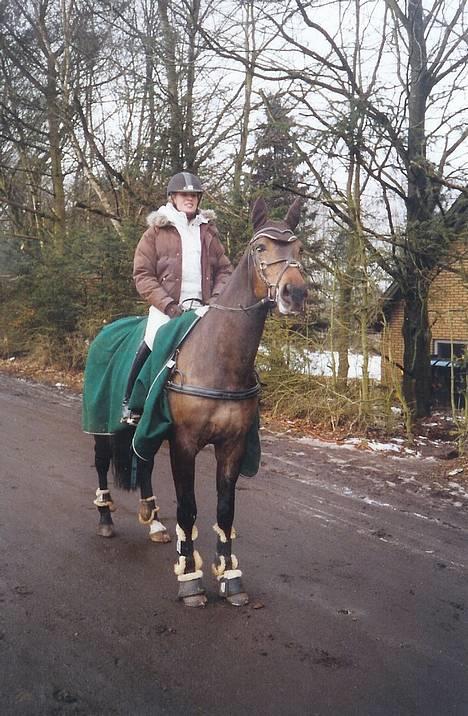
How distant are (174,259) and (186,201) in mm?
414

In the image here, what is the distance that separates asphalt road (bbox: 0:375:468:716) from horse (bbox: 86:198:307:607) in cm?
27

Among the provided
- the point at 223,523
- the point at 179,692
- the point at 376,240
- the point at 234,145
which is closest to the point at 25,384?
the point at 234,145

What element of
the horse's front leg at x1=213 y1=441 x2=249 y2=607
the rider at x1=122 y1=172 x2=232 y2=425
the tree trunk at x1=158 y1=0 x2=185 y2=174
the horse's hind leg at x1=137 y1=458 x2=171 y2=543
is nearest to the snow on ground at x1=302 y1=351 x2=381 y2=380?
the tree trunk at x1=158 y1=0 x2=185 y2=174

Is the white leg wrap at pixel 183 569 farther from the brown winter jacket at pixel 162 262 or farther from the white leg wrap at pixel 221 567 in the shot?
the brown winter jacket at pixel 162 262

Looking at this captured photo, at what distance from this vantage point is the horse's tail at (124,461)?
15.9 ft

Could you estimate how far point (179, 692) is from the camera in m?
2.97

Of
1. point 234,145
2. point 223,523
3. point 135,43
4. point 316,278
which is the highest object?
point 135,43

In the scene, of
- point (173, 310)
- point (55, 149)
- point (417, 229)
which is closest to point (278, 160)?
point (417, 229)

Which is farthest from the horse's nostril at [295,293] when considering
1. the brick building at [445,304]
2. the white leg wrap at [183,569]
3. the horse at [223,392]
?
the brick building at [445,304]

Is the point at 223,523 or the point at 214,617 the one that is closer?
the point at 214,617

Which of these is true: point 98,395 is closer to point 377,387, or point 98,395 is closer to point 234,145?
point 377,387

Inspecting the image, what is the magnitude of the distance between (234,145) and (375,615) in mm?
11992

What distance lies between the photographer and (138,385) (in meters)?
4.22

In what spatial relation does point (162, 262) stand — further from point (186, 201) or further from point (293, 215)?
point (293, 215)
